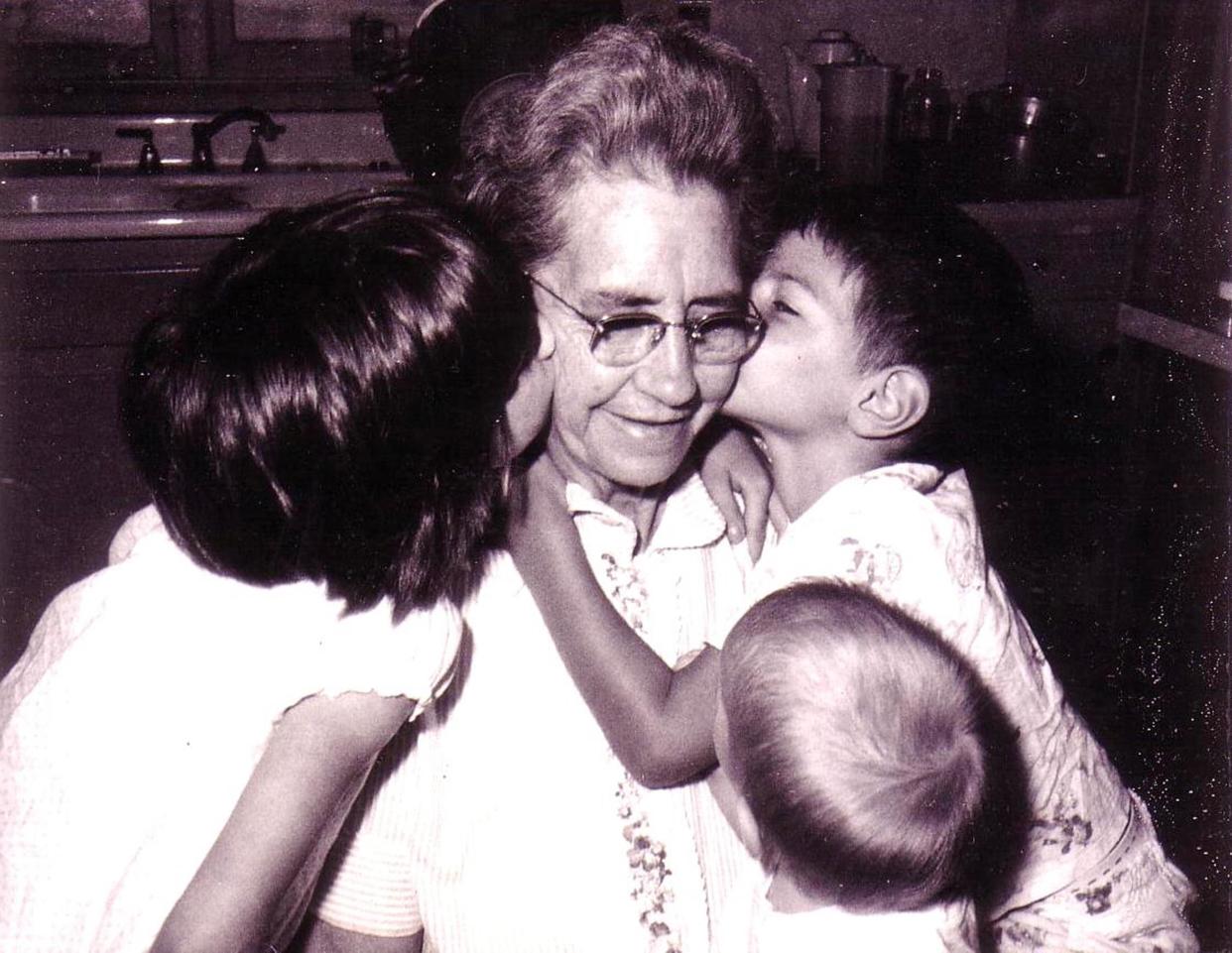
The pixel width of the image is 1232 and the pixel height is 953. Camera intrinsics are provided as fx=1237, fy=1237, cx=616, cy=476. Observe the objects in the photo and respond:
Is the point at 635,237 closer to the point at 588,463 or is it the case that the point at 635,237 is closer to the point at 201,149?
the point at 588,463

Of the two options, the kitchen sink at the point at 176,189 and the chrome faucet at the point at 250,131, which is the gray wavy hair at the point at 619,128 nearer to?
the kitchen sink at the point at 176,189

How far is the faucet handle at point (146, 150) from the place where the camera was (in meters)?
3.84

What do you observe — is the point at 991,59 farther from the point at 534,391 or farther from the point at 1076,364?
the point at 534,391

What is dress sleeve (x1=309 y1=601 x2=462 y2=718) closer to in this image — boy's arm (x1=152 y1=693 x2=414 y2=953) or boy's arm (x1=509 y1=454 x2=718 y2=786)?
boy's arm (x1=152 y1=693 x2=414 y2=953)

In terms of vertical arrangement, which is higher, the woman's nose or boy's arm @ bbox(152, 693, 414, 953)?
the woman's nose

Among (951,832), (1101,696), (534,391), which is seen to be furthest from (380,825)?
(1101,696)

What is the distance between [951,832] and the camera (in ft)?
3.94

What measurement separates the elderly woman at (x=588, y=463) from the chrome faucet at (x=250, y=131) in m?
2.68

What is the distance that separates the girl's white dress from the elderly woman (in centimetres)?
17

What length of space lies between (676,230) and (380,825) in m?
0.77

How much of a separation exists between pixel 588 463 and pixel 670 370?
19 centimetres

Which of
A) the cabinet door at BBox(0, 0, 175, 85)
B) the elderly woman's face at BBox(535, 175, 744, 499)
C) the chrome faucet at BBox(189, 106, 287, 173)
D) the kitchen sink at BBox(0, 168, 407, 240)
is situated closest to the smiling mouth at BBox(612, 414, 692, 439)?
the elderly woman's face at BBox(535, 175, 744, 499)

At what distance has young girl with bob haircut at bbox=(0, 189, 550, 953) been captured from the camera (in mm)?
1201

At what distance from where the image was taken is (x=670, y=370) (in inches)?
54.6
